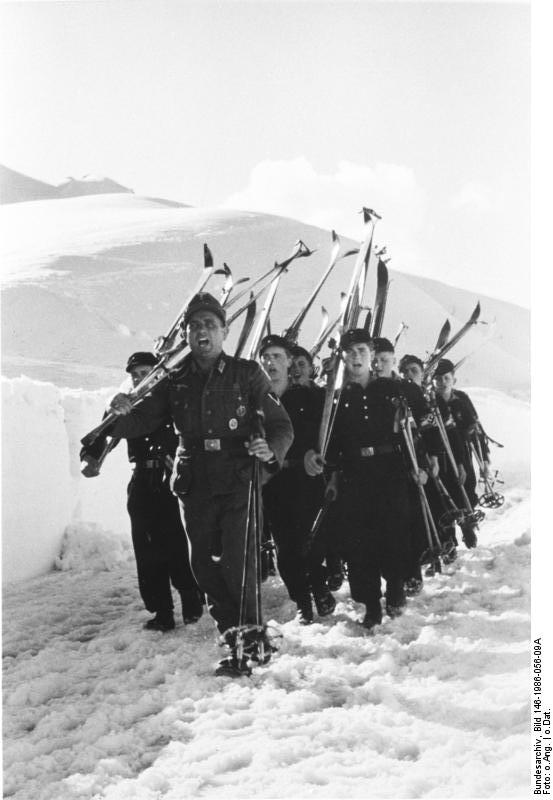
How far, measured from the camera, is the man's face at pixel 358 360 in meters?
4.18

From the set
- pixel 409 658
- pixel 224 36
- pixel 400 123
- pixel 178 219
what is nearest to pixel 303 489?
pixel 409 658

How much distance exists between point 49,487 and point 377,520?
2.46 m

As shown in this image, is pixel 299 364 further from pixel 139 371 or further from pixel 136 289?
pixel 136 289

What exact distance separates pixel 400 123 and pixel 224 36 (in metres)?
1.11

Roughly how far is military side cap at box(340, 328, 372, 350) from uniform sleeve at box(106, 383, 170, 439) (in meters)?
1.12

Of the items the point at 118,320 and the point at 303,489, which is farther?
the point at 118,320

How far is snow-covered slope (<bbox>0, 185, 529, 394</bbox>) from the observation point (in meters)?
13.9

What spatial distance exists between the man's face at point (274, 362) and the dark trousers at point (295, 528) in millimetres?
570

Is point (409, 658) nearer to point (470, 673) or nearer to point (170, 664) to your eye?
point (470, 673)

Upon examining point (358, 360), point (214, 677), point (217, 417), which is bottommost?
point (214, 677)

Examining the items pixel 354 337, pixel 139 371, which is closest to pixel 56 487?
pixel 139 371

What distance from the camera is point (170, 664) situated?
3.47m

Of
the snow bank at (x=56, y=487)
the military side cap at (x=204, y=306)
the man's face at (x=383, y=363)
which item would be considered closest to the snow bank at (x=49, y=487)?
the snow bank at (x=56, y=487)

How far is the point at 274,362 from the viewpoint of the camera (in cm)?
448
